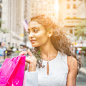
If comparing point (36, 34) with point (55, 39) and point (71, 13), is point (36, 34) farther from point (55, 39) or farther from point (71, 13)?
point (71, 13)

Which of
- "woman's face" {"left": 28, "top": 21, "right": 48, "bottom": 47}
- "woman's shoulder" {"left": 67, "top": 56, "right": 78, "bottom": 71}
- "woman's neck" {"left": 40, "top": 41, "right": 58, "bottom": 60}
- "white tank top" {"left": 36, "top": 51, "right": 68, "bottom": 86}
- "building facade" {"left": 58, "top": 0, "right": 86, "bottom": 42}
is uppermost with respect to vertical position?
"building facade" {"left": 58, "top": 0, "right": 86, "bottom": 42}

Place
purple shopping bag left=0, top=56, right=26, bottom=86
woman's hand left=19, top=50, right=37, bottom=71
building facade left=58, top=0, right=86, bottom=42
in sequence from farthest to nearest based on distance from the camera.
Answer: building facade left=58, top=0, right=86, bottom=42
woman's hand left=19, top=50, right=37, bottom=71
purple shopping bag left=0, top=56, right=26, bottom=86

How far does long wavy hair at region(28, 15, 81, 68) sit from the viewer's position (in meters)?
1.13

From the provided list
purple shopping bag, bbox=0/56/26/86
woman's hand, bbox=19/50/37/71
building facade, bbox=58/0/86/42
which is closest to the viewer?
purple shopping bag, bbox=0/56/26/86

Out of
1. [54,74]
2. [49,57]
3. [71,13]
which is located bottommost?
[54,74]

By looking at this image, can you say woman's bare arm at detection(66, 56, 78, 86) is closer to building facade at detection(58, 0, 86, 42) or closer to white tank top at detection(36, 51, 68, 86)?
white tank top at detection(36, 51, 68, 86)

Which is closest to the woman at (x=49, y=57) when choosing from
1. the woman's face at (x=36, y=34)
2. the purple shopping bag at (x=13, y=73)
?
the woman's face at (x=36, y=34)

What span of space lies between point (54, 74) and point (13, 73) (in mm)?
325

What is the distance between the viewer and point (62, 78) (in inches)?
43.2

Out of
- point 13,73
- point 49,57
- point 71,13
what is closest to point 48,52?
point 49,57

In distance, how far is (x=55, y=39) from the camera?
121 centimetres

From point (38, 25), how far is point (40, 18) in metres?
0.06

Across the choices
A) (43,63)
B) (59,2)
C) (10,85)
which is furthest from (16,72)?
(59,2)

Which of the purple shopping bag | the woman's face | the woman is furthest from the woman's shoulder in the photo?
the purple shopping bag
